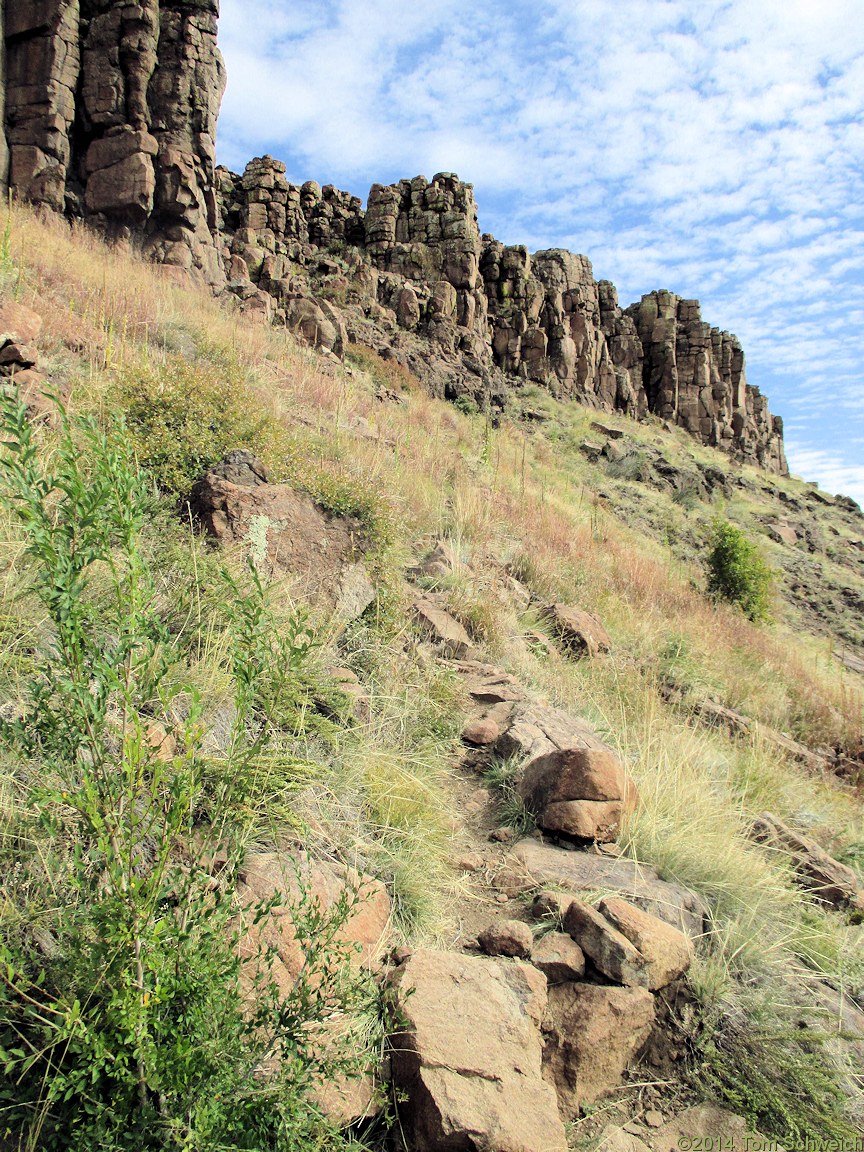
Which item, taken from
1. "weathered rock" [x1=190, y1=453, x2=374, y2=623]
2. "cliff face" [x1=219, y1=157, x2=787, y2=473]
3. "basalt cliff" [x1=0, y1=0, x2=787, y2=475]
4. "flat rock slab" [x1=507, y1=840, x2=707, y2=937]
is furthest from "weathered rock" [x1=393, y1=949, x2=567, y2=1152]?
"cliff face" [x1=219, y1=157, x2=787, y2=473]

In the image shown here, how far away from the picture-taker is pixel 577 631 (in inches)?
233

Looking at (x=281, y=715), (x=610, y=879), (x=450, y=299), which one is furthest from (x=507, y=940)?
(x=450, y=299)

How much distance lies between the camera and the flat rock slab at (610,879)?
2715 millimetres

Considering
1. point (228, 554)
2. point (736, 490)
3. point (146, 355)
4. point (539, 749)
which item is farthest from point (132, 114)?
point (736, 490)

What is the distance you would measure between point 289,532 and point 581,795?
2.48 m

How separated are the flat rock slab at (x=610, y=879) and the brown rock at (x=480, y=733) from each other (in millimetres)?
890

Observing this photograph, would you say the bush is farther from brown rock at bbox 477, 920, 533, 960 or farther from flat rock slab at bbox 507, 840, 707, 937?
brown rock at bbox 477, 920, 533, 960

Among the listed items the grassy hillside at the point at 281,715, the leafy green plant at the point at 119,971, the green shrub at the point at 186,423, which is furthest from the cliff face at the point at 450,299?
the leafy green plant at the point at 119,971

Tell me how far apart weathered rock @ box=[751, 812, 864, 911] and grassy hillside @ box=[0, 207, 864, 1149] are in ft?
0.45

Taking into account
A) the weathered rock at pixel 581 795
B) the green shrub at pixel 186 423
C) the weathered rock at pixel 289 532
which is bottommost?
the weathered rock at pixel 581 795

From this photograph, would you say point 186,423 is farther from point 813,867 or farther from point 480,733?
point 813,867

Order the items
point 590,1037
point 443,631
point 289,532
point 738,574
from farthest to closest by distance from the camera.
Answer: point 738,574 → point 443,631 → point 289,532 → point 590,1037

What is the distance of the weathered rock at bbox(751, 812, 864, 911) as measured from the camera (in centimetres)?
331

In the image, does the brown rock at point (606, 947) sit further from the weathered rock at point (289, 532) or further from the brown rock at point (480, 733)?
the weathered rock at point (289, 532)
